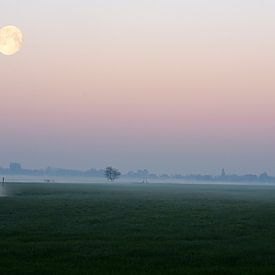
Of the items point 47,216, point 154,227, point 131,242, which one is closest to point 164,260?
point 131,242

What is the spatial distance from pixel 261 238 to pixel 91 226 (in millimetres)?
13506

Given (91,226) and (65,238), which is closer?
(65,238)

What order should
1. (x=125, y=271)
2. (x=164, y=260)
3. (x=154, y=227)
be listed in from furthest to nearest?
(x=154, y=227)
(x=164, y=260)
(x=125, y=271)

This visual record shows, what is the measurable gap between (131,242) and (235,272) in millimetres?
10227

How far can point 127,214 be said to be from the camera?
5428cm

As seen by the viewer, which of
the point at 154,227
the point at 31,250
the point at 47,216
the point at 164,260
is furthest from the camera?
the point at 47,216

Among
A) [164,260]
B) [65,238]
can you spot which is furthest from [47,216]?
[164,260]

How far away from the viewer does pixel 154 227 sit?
41938 mm

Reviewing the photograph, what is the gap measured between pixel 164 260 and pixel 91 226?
16013mm

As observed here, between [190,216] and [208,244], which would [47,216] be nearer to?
[190,216]

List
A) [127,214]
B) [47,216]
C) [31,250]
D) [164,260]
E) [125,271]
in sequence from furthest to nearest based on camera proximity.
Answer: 1. [127,214]
2. [47,216]
3. [31,250]
4. [164,260]
5. [125,271]

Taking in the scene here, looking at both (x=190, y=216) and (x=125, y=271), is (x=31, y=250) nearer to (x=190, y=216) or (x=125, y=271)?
(x=125, y=271)

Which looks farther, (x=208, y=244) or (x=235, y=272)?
(x=208, y=244)

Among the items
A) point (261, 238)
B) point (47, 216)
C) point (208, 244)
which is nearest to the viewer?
point (208, 244)
